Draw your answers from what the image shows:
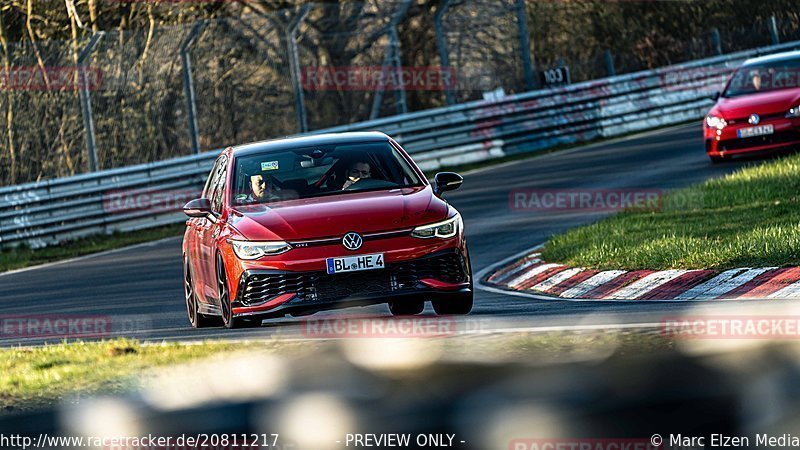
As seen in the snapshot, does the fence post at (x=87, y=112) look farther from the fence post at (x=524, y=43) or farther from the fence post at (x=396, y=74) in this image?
the fence post at (x=524, y=43)

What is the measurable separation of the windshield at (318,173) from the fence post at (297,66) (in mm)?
15143

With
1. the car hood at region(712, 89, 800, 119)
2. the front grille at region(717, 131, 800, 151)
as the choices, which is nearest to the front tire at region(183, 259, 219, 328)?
the front grille at region(717, 131, 800, 151)

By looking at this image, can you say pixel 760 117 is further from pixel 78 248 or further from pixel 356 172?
pixel 356 172

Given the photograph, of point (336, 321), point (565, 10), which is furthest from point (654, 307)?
point (565, 10)

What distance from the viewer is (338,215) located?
36.0 ft

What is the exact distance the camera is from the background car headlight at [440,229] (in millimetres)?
10891

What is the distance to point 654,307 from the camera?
1062 centimetres

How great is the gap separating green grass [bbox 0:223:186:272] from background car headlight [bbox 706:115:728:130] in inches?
310

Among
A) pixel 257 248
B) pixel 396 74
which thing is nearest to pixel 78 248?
pixel 396 74

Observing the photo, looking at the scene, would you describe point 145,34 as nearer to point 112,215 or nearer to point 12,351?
point 112,215

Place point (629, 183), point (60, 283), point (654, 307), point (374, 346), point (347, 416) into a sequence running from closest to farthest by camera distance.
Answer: point (347, 416) → point (374, 346) → point (654, 307) → point (60, 283) → point (629, 183)

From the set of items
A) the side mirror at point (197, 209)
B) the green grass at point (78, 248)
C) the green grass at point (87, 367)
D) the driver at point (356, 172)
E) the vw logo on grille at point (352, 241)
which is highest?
the driver at point (356, 172)

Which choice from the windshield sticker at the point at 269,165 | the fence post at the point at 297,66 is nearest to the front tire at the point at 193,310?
the windshield sticker at the point at 269,165

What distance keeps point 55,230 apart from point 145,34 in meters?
Result: 4.22
